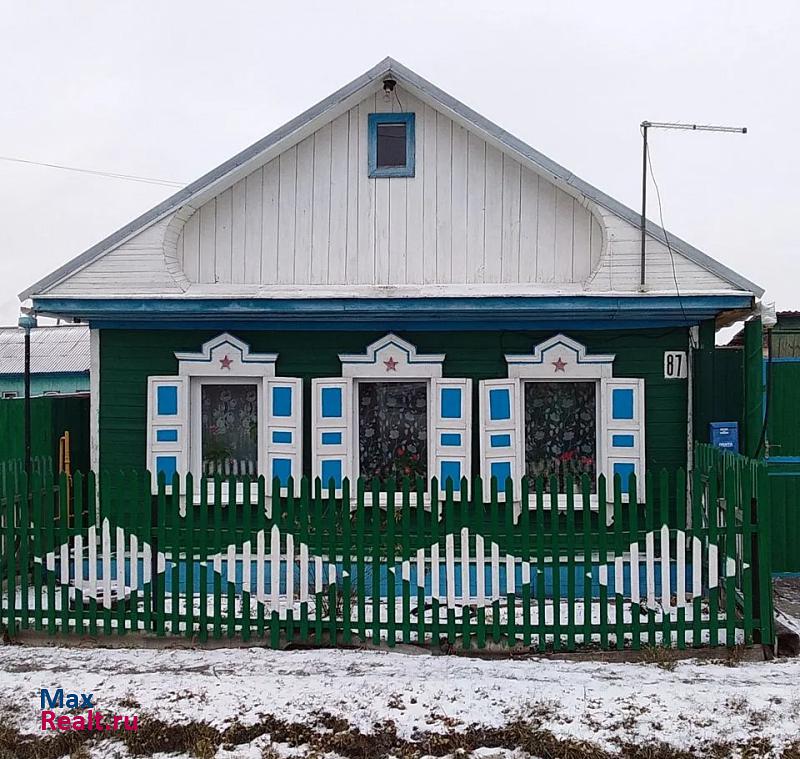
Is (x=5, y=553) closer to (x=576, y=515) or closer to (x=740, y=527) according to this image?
(x=576, y=515)

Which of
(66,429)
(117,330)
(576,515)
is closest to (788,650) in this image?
(576,515)

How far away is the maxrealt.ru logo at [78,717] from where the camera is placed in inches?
180

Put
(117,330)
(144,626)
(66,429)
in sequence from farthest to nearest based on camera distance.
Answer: (66,429)
(117,330)
(144,626)

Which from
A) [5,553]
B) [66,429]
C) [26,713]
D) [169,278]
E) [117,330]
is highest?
[169,278]

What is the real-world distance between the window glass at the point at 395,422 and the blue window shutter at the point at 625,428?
1846 mm

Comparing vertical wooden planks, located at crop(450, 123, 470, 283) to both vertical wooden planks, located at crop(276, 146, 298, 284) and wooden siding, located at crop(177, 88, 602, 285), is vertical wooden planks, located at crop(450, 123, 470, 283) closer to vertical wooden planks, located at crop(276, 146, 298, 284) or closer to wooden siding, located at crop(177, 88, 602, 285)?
wooden siding, located at crop(177, 88, 602, 285)

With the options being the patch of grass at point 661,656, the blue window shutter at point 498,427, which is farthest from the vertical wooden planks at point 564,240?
the patch of grass at point 661,656

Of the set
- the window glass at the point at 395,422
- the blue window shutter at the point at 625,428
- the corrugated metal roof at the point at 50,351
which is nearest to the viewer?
the blue window shutter at the point at 625,428

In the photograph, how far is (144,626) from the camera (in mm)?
5977

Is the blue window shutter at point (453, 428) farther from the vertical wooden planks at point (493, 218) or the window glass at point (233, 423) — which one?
the window glass at point (233, 423)

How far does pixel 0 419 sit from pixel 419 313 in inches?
212

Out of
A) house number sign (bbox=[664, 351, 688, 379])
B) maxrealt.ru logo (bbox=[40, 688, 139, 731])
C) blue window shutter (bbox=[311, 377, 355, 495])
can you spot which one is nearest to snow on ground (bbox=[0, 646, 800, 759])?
maxrealt.ru logo (bbox=[40, 688, 139, 731])

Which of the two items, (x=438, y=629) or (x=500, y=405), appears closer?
(x=438, y=629)

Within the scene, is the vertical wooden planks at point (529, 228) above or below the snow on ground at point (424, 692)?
above
